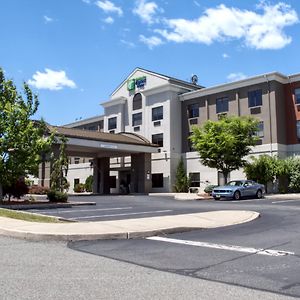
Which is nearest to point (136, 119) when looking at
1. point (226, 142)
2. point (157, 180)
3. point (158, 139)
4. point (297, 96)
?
point (158, 139)

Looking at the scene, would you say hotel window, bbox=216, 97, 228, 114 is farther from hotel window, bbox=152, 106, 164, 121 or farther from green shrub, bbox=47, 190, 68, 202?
green shrub, bbox=47, 190, 68, 202

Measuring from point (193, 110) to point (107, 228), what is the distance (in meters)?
38.4

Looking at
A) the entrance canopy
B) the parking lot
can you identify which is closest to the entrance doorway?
the entrance canopy

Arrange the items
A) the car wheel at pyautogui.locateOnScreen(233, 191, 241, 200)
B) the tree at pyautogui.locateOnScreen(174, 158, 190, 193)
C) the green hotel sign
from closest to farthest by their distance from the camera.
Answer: the car wheel at pyautogui.locateOnScreen(233, 191, 241, 200)
the tree at pyautogui.locateOnScreen(174, 158, 190, 193)
the green hotel sign

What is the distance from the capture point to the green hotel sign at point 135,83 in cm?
5313

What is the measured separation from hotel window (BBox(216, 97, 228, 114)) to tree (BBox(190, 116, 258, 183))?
8447mm

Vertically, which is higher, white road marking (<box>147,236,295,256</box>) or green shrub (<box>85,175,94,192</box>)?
green shrub (<box>85,175,94,192</box>)

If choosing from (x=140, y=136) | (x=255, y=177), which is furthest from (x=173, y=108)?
(x=255, y=177)

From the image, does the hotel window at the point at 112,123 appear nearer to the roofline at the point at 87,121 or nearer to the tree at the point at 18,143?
the roofline at the point at 87,121

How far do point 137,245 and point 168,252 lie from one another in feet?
3.82

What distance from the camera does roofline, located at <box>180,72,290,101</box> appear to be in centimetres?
4191

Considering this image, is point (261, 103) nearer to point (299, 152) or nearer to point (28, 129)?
point (299, 152)

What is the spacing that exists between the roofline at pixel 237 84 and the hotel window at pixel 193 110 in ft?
3.25

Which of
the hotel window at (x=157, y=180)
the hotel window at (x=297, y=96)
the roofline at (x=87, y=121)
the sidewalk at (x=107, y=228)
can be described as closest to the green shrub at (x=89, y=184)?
the roofline at (x=87, y=121)
